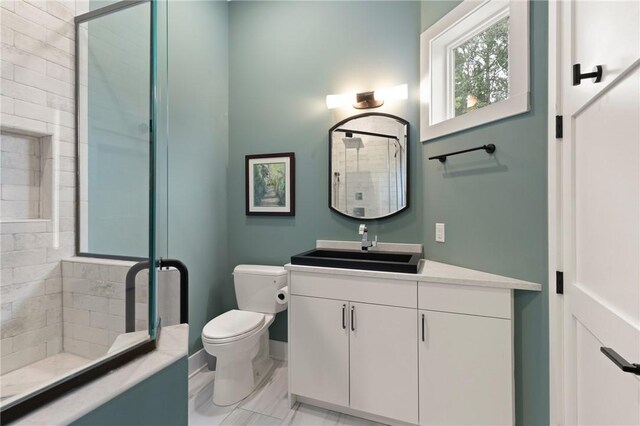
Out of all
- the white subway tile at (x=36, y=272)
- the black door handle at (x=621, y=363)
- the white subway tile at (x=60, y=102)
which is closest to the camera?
the black door handle at (x=621, y=363)

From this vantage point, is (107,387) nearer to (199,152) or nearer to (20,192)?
(20,192)

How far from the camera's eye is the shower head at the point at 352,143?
232cm

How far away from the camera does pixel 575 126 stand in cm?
121

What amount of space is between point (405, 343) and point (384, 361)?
17 cm

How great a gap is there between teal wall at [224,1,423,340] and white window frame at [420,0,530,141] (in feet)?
0.42

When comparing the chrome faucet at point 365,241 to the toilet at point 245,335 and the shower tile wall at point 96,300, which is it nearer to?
the toilet at point 245,335

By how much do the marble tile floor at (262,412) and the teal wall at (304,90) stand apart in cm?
58

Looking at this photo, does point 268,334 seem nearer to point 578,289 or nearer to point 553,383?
point 553,383

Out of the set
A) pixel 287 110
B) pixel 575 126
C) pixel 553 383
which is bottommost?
pixel 553 383

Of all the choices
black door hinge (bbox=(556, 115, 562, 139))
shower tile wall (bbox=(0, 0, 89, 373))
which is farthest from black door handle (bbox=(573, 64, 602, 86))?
shower tile wall (bbox=(0, 0, 89, 373))

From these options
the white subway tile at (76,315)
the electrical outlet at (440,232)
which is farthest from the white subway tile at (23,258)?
the electrical outlet at (440,232)

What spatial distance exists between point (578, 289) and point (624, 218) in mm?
428

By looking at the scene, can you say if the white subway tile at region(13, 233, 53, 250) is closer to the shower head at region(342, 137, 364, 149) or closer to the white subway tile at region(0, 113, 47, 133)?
the white subway tile at region(0, 113, 47, 133)

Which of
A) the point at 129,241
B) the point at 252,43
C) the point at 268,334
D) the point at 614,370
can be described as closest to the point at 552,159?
the point at 614,370
